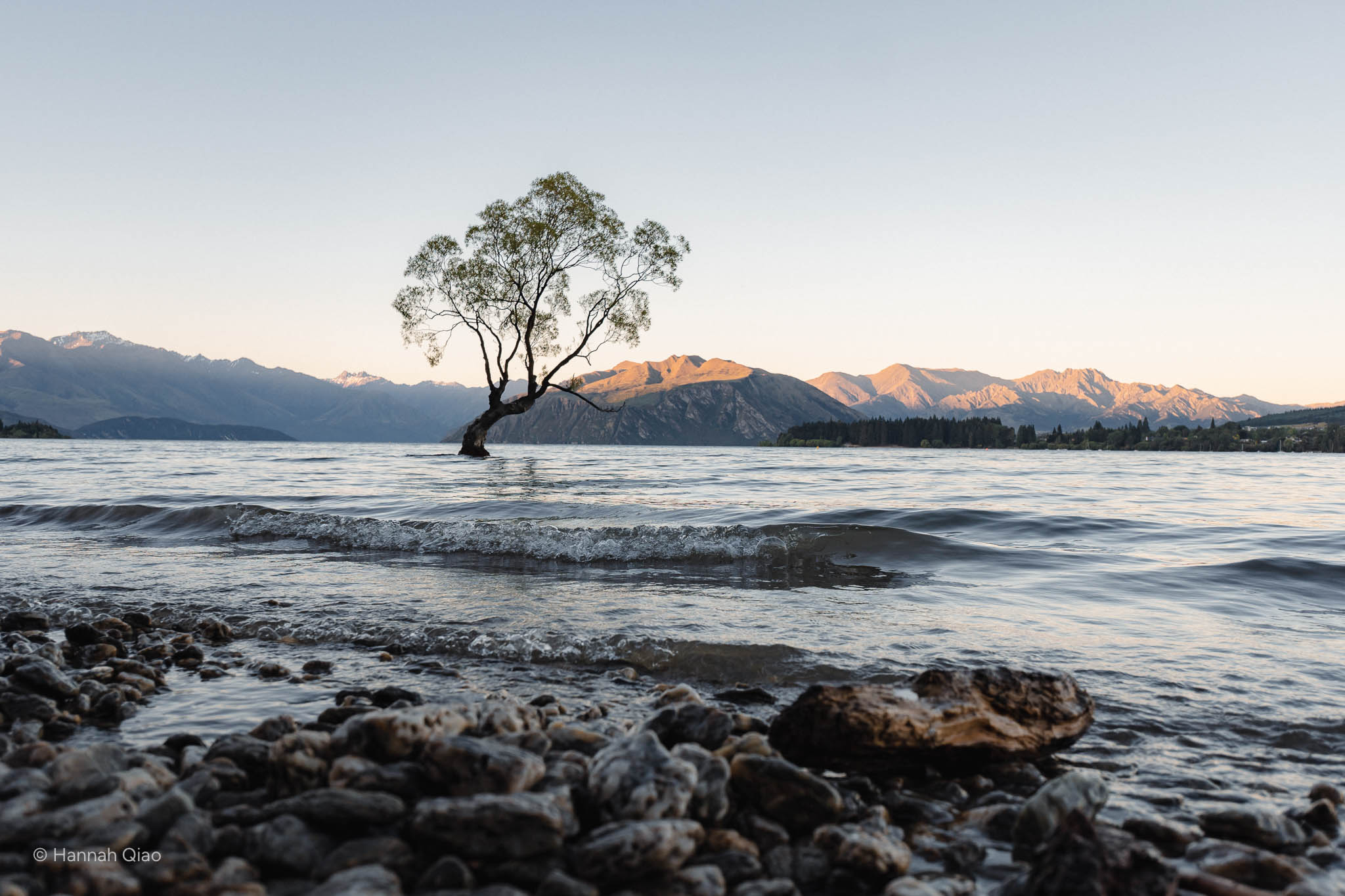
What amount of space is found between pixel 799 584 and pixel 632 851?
7.78 metres

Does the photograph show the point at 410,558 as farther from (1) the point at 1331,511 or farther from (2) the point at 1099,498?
(1) the point at 1331,511

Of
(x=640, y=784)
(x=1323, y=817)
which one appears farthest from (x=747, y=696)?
(x=1323, y=817)

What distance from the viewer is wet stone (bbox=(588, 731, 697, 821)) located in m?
3.30

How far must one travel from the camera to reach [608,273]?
46.0 metres

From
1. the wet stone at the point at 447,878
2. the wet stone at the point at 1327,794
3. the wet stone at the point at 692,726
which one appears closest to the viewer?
the wet stone at the point at 447,878

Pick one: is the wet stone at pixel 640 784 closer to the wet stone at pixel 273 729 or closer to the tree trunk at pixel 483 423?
the wet stone at pixel 273 729

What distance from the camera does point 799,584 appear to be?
34.3 feet

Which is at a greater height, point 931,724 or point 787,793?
point 931,724

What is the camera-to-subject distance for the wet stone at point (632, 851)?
2920 mm

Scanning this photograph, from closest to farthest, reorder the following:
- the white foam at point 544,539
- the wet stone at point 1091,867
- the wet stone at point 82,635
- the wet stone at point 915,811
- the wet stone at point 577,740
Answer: the wet stone at point 1091,867
the wet stone at point 915,811
the wet stone at point 577,740
the wet stone at point 82,635
the white foam at point 544,539

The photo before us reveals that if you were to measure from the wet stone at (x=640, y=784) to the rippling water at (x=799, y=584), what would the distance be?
2.60 metres

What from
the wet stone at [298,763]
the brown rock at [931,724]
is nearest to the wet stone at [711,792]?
the brown rock at [931,724]

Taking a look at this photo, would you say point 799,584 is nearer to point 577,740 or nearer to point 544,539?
point 544,539

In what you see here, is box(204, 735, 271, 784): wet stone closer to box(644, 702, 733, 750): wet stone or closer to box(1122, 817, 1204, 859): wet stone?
box(644, 702, 733, 750): wet stone
